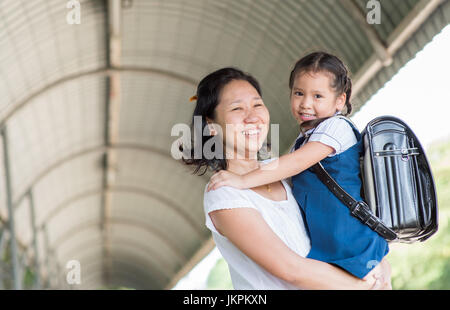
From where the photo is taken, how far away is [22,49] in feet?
38.2

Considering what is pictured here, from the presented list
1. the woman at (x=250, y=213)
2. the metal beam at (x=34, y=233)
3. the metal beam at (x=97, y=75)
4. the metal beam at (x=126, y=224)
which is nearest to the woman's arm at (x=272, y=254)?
the woman at (x=250, y=213)

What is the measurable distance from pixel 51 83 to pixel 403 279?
2442cm

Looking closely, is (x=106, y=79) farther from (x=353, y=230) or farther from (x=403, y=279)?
(x=403, y=279)

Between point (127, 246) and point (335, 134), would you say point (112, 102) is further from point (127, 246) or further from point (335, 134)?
point (127, 246)

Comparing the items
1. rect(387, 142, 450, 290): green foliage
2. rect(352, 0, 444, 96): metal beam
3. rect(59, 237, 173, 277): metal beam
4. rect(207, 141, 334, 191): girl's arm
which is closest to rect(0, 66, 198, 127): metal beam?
rect(352, 0, 444, 96): metal beam

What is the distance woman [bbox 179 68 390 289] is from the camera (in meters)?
2.78

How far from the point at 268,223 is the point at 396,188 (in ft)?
2.12

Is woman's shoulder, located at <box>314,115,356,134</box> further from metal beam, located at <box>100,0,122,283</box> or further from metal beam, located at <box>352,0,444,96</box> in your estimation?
metal beam, located at <box>100,0,122,283</box>

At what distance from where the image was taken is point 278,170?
319cm

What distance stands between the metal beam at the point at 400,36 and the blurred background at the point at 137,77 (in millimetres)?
18

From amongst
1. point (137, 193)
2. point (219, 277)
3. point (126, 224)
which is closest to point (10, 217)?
point (137, 193)

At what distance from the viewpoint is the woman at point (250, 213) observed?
2783 mm

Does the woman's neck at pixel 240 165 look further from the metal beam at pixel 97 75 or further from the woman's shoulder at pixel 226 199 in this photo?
the metal beam at pixel 97 75
